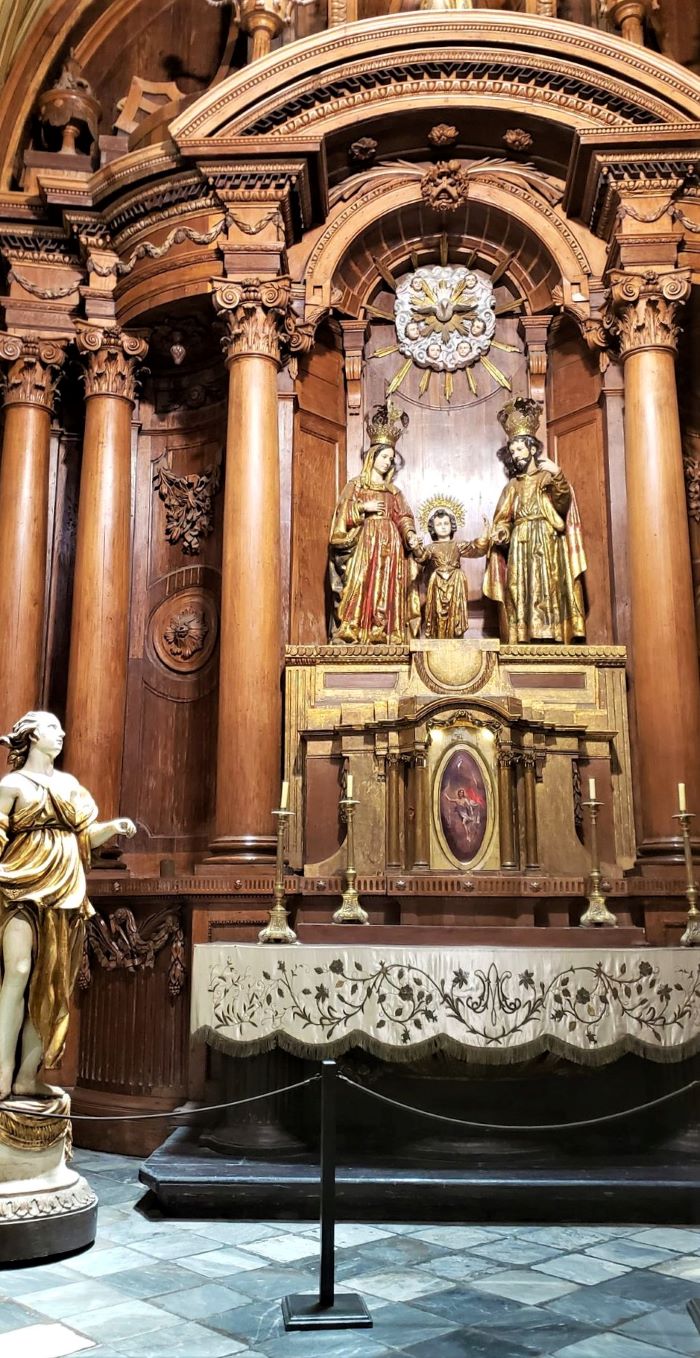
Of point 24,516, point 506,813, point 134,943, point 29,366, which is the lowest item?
point 134,943

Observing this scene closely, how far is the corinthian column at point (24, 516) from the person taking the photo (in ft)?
28.5

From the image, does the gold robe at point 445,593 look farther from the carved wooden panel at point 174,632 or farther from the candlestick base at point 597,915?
the candlestick base at point 597,915

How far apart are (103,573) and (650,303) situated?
14.8 feet

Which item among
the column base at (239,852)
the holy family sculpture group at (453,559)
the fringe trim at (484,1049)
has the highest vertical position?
the holy family sculpture group at (453,559)

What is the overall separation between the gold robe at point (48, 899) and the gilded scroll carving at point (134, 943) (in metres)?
2.06

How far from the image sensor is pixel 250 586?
318 inches

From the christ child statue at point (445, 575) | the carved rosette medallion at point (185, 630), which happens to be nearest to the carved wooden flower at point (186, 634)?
the carved rosette medallion at point (185, 630)

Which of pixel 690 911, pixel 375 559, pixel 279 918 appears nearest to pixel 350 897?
pixel 279 918

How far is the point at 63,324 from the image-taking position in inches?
362

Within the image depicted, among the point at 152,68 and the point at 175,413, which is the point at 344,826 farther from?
the point at 152,68

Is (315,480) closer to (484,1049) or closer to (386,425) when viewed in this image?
(386,425)

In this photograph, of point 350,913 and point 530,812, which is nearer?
point 350,913

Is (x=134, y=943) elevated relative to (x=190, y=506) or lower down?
lower down

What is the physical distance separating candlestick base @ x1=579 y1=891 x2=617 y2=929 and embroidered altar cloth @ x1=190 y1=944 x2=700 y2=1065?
2.46 feet
